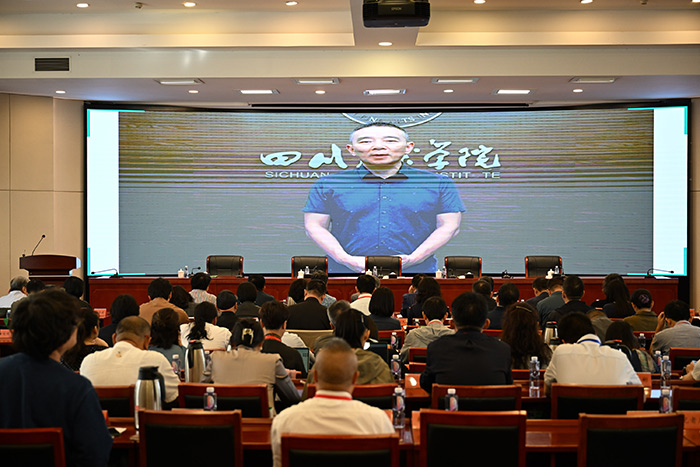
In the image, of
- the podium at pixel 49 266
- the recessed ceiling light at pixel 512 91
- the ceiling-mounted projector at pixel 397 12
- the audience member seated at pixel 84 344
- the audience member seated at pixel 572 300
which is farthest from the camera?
the recessed ceiling light at pixel 512 91

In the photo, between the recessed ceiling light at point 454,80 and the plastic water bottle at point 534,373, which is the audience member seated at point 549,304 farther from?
the recessed ceiling light at point 454,80

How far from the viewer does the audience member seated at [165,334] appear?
5.04 meters

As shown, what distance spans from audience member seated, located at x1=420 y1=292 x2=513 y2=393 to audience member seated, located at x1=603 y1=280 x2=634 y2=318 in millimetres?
3771

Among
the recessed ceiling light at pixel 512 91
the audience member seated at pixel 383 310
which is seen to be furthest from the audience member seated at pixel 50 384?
the recessed ceiling light at pixel 512 91

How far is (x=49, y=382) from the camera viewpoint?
2637 mm

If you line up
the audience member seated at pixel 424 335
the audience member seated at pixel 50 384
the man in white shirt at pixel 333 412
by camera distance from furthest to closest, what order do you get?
the audience member seated at pixel 424 335
the man in white shirt at pixel 333 412
the audience member seated at pixel 50 384

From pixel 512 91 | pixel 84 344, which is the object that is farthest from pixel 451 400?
pixel 512 91

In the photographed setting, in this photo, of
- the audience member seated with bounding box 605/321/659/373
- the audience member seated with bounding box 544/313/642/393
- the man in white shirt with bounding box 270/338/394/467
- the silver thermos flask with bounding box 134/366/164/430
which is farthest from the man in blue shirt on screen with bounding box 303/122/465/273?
the man in white shirt with bounding box 270/338/394/467

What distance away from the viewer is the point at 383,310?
21.9 ft

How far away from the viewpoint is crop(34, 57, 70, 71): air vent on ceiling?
32.8 ft

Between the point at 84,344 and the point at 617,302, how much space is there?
508 cm

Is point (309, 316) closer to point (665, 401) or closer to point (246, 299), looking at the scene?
point (246, 299)

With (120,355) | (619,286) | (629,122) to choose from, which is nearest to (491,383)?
(120,355)

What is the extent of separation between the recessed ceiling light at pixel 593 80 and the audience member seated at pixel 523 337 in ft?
20.2
